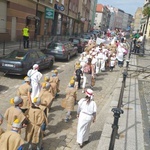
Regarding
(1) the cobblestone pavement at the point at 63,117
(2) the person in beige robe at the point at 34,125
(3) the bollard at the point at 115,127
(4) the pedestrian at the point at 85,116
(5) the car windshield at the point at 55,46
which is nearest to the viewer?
(3) the bollard at the point at 115,127

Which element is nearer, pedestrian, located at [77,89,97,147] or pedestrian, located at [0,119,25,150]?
pedestrian, located at [0,119,25,150]

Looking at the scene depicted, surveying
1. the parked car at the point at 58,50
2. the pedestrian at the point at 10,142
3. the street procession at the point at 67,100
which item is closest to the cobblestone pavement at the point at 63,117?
the street procession at the point at 67,100

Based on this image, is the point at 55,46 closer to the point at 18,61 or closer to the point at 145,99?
the point at 18,61

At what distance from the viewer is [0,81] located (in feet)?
37.3

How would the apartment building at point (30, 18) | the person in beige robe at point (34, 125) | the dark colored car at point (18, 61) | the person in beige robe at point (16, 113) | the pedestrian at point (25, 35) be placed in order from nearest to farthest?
the person in beige robe at point (16, 113) → the person in beige robe at point (34, 125) → the dark colored car at point (18, 61) → the pedestrian at point (25, 35) → the apartment building at point (30, 18)

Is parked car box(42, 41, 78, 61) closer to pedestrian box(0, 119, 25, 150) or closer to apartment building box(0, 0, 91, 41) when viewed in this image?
apartment building box(0, 0, 91, 41)

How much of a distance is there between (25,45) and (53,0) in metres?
15.3

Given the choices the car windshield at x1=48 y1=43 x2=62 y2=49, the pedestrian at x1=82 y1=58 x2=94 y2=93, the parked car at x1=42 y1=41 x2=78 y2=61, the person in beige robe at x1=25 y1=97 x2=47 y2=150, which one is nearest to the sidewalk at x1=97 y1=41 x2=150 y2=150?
the person in beige robe at x1=25 y1=97 x2=47 y2=150

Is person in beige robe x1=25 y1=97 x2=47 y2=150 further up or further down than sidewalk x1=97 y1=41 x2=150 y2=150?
further up

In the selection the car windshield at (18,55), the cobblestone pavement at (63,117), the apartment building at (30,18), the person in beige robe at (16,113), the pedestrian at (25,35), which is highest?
the apartment building at (30,18)

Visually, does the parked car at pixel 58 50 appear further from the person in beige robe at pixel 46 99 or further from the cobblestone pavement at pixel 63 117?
the person in beige robe at pixel 46 99

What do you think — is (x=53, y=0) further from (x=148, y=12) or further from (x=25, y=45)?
(x=25, y=45)

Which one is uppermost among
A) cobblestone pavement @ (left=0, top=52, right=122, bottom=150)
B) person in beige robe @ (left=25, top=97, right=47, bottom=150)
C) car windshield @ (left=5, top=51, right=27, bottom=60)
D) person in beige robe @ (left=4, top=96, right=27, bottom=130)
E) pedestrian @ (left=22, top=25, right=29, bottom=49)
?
pedestrian @ (left=22, top=25, right=29, bottom=49)

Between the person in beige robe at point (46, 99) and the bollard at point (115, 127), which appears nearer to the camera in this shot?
the bollard at point (115, 127)
